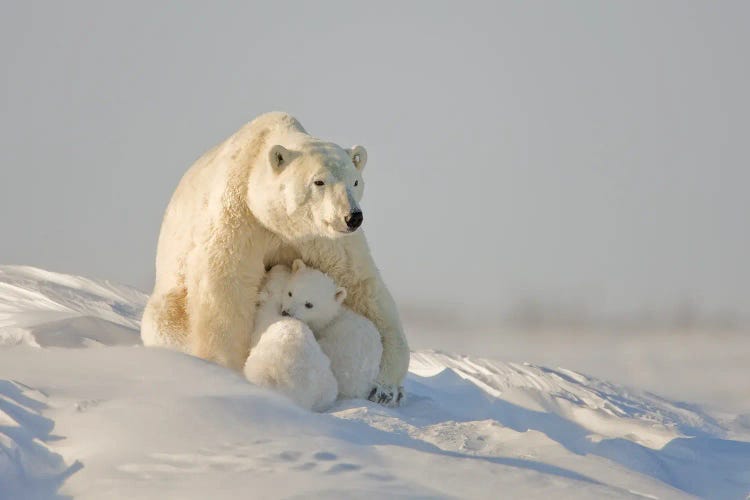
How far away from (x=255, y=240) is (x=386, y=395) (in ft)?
5.39

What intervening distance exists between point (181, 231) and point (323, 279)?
A: 4.42ft

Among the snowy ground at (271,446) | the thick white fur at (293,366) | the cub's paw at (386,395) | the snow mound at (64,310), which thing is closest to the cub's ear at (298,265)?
the thick white fur at (293,366)

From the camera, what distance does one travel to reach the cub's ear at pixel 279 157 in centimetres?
813

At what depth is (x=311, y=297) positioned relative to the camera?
330 inches

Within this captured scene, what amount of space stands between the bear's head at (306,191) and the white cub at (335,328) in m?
0.39

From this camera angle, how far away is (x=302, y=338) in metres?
7.84

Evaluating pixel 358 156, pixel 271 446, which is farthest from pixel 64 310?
pixel 271 446

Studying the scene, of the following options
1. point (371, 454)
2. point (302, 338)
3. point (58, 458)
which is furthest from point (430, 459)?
point (302, 338)

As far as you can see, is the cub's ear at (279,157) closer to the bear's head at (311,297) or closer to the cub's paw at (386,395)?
the bear's head at (311,297)

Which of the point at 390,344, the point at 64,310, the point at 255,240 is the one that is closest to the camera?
the point at 255,240

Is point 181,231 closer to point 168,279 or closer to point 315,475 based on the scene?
point 168,279

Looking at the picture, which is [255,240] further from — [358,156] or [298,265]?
[358,156]

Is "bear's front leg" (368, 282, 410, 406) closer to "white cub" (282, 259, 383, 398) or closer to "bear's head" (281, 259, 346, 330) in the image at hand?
"white cub" (282, 259, 383, 398)

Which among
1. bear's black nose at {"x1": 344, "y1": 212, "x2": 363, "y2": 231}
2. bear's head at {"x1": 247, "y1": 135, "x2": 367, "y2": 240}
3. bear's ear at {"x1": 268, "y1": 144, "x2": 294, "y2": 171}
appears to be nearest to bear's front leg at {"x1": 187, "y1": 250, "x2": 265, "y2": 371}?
bear's head at {"x1": 247, "y1": 135, "x2": 367, "y2": 240}
